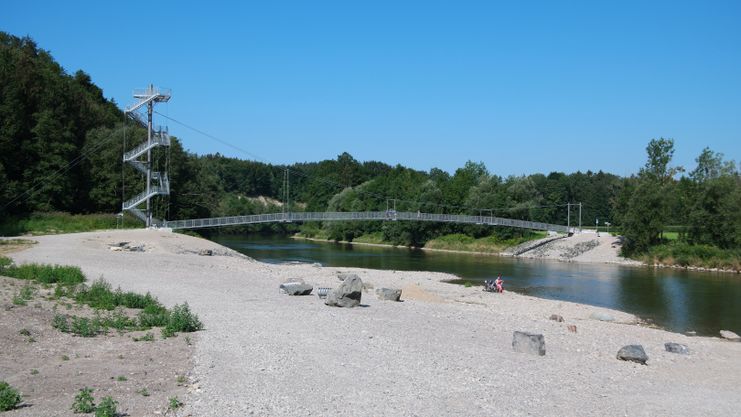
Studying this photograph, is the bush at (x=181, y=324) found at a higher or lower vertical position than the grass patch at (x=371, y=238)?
higher

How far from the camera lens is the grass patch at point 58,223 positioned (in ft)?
119

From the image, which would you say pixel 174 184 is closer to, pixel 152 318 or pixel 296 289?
pixel 296 289

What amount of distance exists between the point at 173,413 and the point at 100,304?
316 inches

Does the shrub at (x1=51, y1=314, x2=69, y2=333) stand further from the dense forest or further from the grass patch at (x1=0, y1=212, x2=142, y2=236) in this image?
the dense forest

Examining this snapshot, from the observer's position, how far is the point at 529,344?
12789 mm

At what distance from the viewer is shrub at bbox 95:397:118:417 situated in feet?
22.6

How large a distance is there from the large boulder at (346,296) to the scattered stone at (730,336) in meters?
11.6

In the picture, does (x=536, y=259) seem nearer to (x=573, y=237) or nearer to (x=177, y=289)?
(x=573, y=237)

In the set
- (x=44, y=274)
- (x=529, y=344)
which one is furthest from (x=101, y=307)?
(x=529, y=344)

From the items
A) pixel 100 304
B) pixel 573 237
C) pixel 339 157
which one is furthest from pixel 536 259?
pixel 339 157

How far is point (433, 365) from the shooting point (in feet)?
36.1

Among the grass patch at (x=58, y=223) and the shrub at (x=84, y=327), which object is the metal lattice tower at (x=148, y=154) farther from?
the shrub at (x=84, y=327)

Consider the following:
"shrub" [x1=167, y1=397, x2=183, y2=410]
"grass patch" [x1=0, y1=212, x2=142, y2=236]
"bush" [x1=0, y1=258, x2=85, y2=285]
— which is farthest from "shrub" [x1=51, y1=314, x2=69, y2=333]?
"grass patch" [x1=0, y1=212, x2=142, y2=236]

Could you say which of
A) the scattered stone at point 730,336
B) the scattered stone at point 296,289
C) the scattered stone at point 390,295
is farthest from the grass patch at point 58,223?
the scattered stone at point 730,336
